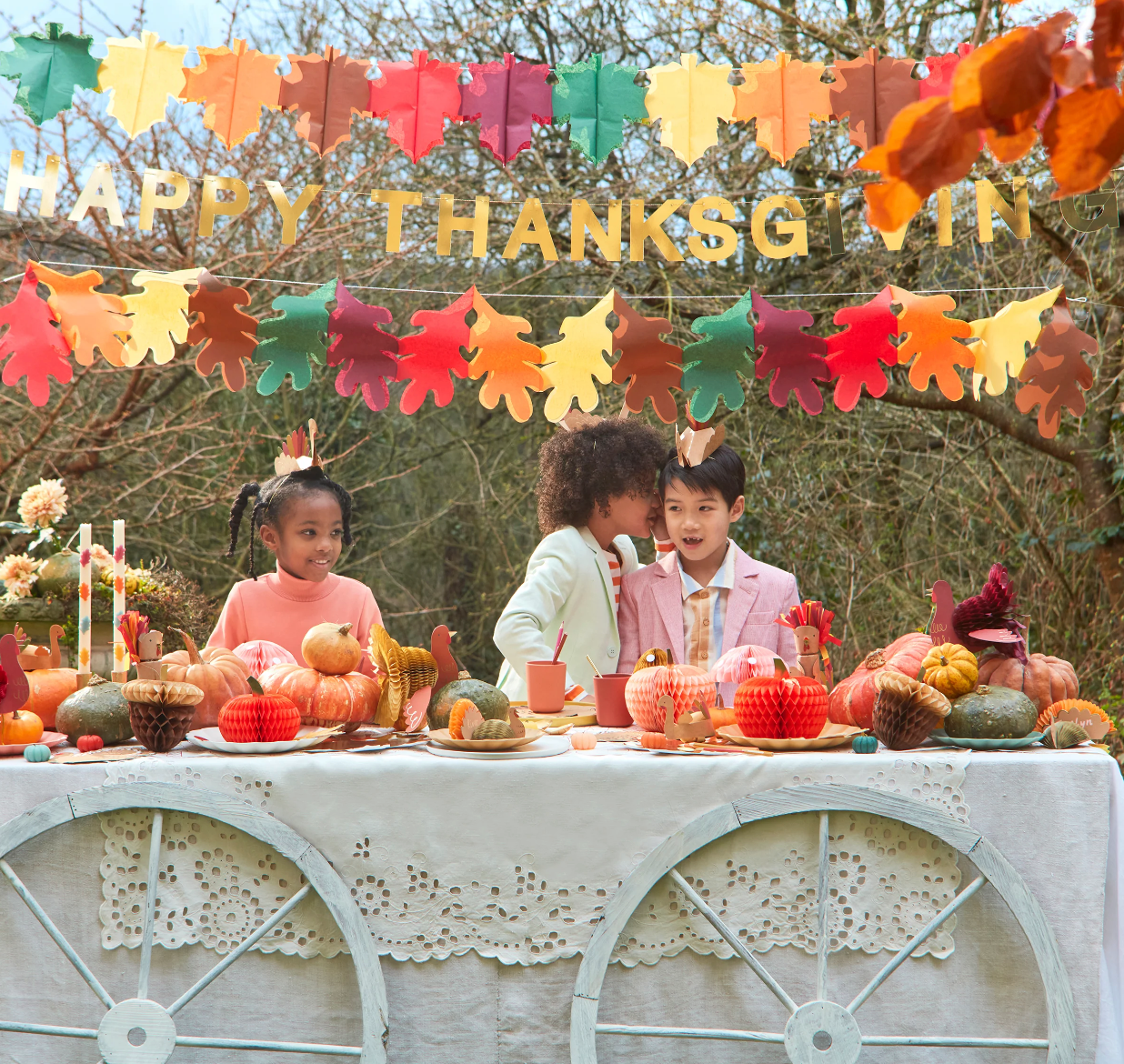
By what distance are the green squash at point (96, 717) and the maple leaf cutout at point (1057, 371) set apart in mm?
2128

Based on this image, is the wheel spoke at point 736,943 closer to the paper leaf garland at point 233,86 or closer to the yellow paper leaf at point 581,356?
the yellow paper leaf at point 581,356

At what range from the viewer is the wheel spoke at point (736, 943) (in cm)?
185

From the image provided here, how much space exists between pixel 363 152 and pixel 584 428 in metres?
3.13

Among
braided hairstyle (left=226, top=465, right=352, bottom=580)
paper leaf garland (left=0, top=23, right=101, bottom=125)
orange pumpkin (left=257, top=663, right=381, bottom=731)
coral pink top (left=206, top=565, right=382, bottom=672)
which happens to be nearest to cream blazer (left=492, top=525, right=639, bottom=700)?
coral pink top (left=206, top=565, right=382, bottom=672)

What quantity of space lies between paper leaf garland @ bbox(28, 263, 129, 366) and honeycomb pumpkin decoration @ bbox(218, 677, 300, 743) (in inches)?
37.8

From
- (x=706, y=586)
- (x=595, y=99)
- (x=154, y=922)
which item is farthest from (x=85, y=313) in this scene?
(x=706, y=586)

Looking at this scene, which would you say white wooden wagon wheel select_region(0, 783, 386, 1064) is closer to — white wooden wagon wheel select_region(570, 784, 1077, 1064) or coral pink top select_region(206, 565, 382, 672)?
white wooden wagon wheel select_region(570, 784, 1077, 1064)

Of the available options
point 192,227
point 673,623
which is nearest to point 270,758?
point 673,623

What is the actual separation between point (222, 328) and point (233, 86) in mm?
548

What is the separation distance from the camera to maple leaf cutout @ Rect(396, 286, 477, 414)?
2543 mm

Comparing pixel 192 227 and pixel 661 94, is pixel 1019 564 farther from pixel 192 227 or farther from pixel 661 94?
pixel 192 227

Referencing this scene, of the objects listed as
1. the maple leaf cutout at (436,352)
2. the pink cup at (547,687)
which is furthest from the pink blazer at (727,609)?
the maple leaf cutout at (436,352)

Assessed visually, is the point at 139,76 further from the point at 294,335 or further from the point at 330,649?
the point at 330,649

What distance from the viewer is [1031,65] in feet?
2.86
